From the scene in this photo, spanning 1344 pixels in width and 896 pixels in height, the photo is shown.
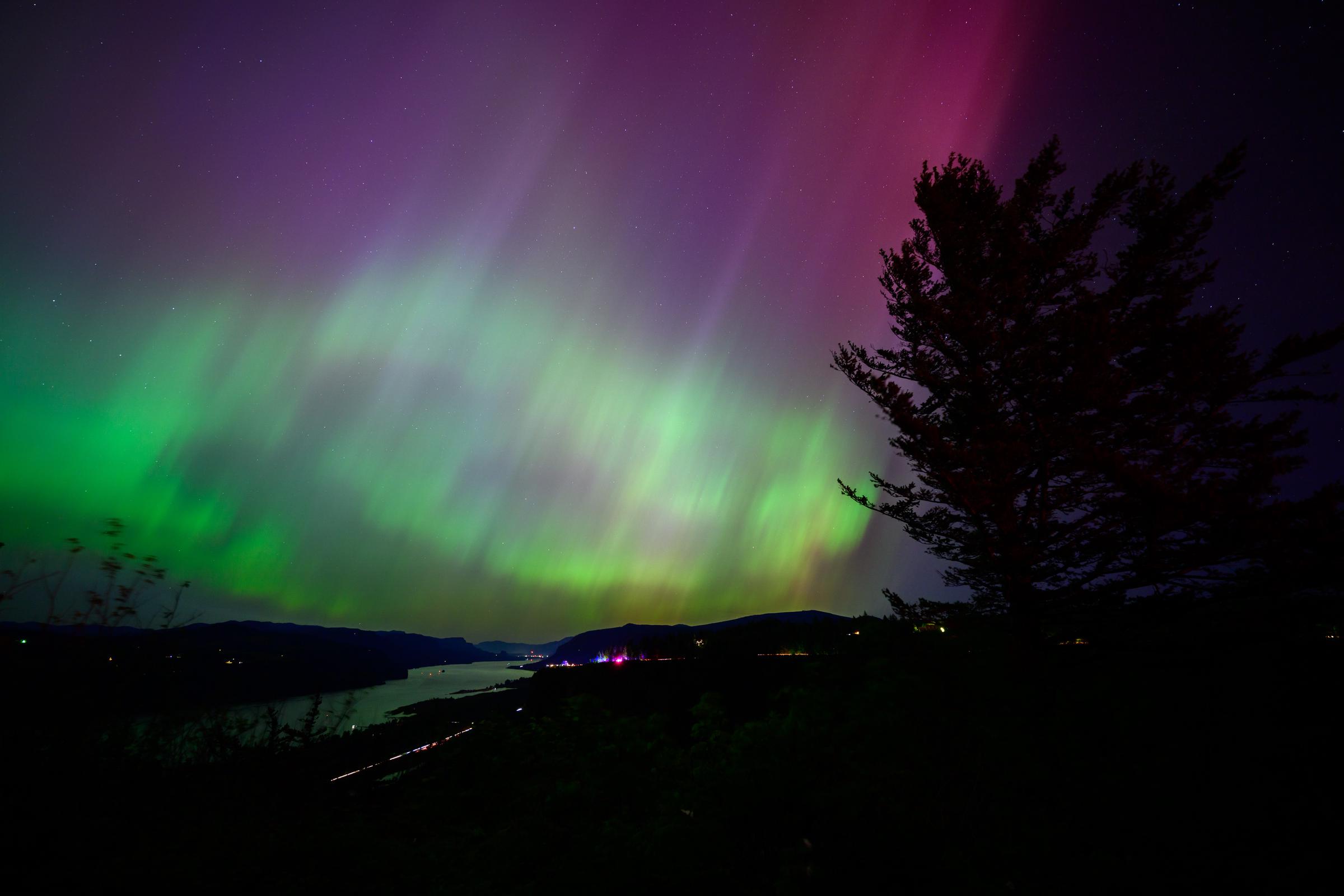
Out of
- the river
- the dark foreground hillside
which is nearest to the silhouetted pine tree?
the dark foreground hillside

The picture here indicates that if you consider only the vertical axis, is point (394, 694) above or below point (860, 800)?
below

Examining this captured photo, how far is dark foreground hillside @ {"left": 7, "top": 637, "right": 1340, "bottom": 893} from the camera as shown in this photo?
9.35 ft

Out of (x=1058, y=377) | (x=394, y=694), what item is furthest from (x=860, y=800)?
(x=394, y=694)

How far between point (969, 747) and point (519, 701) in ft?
256

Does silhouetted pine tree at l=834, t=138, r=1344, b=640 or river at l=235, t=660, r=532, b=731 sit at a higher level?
silhouetted pine tree at l=834, t=138, r=1344, b=640

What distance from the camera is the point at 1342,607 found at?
632cm

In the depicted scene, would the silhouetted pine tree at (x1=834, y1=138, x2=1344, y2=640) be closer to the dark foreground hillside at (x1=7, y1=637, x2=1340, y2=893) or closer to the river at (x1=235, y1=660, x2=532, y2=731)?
the dark foreground hillside at (x1=7, y1=637, x2=1340, y2=893)

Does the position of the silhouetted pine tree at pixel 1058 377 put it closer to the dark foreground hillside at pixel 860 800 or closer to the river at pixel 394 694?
the dark foreground hillside at pixel 860 800

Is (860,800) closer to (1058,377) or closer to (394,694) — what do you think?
(1058,377)

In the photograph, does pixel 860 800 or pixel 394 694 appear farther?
pixel 394 694

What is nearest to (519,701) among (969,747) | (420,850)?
(420,850)

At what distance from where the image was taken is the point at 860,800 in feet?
14.1

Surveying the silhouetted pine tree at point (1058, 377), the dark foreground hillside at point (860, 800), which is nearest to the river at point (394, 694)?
the dark foreground hillside at point (860, 800)

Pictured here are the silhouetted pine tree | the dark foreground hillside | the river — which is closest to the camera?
the dark foreground hillside
